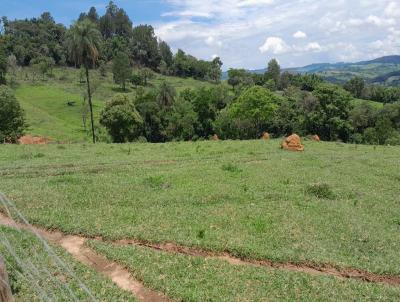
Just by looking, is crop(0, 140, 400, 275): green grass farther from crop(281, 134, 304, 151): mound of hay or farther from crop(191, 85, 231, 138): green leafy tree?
crop(191, 85, 231, 138): green leafy tree

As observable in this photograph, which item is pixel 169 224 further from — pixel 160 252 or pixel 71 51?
pixel 71 51

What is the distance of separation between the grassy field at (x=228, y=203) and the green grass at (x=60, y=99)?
44.0 m

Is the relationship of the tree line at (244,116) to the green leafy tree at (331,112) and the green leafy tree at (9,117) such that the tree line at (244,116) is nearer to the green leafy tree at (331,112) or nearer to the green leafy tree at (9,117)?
the green leafy tree at (331,112)

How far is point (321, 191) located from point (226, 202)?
5.99m

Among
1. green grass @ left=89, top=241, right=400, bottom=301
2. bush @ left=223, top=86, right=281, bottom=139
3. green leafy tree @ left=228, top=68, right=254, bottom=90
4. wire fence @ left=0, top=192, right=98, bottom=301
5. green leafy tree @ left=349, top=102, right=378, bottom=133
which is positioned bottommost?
green leafy tree @ left=349, top=102, right=378, bottom=133

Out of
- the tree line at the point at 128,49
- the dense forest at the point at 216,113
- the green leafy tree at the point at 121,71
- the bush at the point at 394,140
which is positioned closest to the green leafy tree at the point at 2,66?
the dense forest at the point at 216,113

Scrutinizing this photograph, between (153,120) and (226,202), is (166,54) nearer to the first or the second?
(153,120)

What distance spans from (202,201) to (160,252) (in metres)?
6.73

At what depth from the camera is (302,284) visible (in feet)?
44.6

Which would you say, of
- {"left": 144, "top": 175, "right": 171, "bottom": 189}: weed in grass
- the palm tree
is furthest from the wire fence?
the palm tree

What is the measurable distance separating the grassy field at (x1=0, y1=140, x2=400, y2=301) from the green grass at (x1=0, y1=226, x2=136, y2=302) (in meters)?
1.38

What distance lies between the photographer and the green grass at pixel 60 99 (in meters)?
85.7

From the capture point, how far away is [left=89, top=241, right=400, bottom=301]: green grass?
12688 millimetres

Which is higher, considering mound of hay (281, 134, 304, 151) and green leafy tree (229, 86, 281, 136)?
green leafy tree (229, 86, 281, 136)
